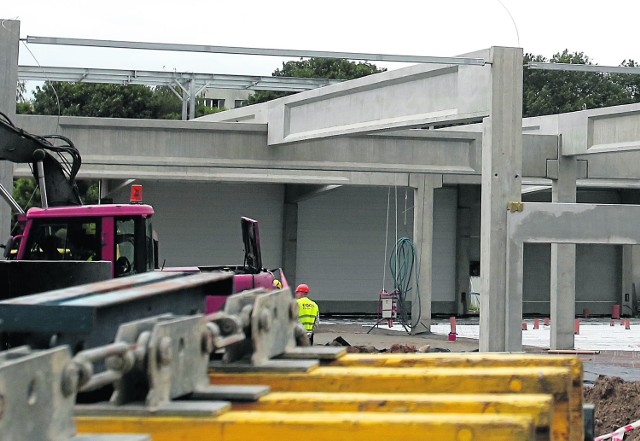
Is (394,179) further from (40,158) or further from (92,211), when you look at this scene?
(92,211)

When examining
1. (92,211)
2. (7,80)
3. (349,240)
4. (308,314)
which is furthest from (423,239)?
(92,211)

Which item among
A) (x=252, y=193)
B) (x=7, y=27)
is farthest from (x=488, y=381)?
(x=252, y=193)

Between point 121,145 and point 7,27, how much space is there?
21.3ft

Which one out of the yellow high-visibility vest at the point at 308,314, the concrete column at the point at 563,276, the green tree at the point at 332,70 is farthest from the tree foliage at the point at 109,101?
the yellow high-visibility vest at the point at 308,314

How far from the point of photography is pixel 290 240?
39375 millimetres

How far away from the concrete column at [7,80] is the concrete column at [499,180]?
29.0 ft

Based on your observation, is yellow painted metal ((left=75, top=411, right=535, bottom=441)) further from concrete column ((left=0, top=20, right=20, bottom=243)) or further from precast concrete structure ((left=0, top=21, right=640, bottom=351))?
concrete column ((left=0, top=20, right=20, bottom=243))

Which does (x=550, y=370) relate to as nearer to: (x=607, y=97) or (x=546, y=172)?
(x=546, y=172)

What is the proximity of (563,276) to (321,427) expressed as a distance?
2437 cm

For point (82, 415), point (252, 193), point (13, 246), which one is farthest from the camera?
point (252, 193)

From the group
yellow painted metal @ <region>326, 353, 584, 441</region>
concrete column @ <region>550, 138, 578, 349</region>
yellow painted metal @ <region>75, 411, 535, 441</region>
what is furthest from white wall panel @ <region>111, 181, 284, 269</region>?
yellow painted metal @ <region>75, 411, 535, 441</region>

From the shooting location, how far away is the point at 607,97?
259 feet

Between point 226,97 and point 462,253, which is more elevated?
point 226,97

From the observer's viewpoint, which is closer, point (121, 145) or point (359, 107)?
point (359, 107)
